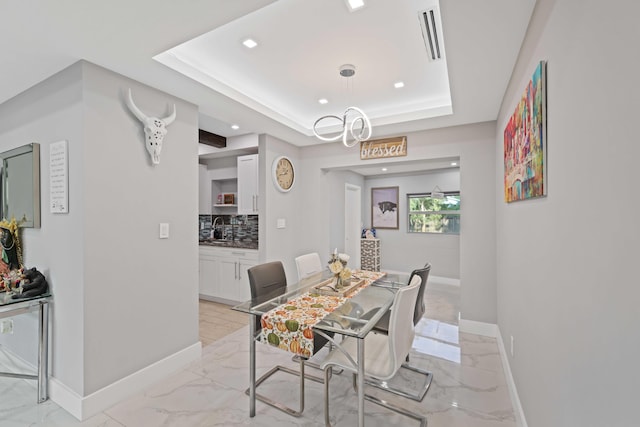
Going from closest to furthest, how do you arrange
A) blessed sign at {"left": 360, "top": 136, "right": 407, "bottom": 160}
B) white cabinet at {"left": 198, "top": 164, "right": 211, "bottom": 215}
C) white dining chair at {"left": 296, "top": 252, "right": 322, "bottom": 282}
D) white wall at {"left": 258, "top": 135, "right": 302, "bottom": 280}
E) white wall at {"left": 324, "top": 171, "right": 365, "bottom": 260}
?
white dining chair at {"left": 296, "top": 252, "right": 322, "bottom": 282}, blessed sign at {"left": 360, "top": 136, "right": 407, "bottom": 160}, white wall at {"left": 258, "top": 135, "right": 302, "bottom": 280}, white wall at {"left": 324, "top": 171, "right": 365, "bottom": 260}, white cabinet at {"left": 198, "top": 164, "right": 211, "bottom": 215}

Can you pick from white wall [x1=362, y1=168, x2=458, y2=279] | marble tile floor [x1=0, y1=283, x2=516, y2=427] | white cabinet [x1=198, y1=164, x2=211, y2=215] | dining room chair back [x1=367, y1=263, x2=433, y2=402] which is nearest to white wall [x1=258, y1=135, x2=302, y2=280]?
marble tile floor [x1=0, y1=283, x2=516, y2=427]

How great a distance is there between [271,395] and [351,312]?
0.95 metres

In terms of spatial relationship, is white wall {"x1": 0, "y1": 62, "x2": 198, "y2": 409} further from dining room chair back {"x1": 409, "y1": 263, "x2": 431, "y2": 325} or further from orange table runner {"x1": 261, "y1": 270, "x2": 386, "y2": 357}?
dining room chair back {"x1": 409, "y1": 263, "x2": 431, "y2": 325}

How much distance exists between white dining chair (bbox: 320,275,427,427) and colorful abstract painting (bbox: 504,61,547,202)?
841mm

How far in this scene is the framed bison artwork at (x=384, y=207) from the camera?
6.50 m

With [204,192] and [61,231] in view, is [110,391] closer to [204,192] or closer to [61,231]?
[61,231]

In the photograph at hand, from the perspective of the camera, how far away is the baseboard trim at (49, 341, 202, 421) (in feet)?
6.52

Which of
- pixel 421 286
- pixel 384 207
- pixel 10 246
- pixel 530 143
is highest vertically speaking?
pixel 530 143

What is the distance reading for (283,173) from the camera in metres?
4.14

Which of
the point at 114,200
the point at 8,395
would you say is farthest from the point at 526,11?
the point at 8,395

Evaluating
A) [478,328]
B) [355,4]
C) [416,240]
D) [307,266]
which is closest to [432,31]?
[355,4]

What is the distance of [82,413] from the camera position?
1956mm

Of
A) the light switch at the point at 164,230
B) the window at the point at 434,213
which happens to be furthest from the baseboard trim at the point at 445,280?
the light switch at the point at 164,230

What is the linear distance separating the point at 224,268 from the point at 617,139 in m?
4.34
